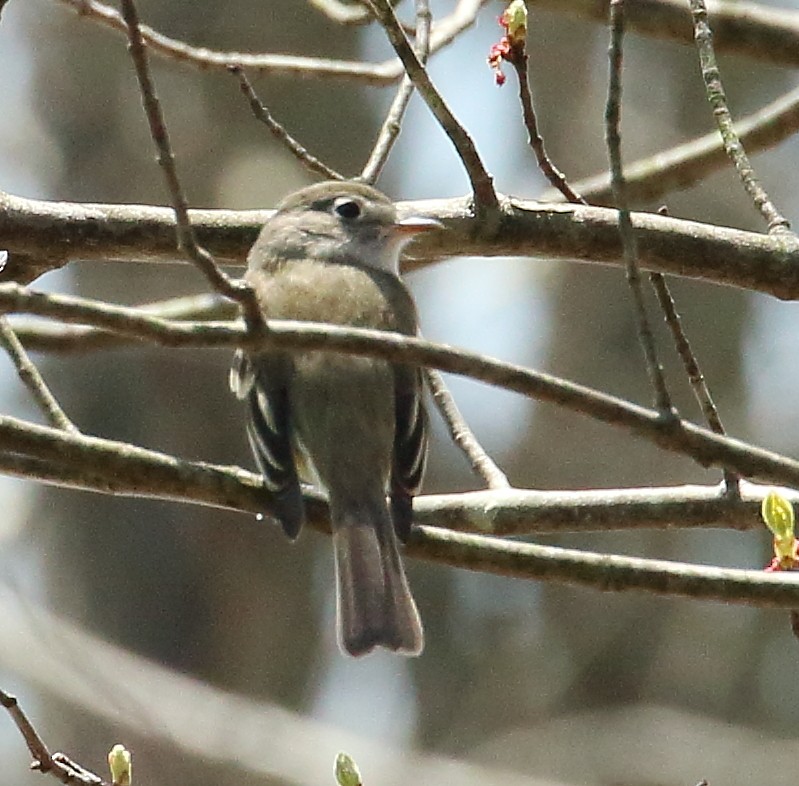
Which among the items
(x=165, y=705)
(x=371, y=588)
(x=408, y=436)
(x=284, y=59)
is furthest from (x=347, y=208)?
(x=165, y=705)

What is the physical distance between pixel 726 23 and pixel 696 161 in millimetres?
443

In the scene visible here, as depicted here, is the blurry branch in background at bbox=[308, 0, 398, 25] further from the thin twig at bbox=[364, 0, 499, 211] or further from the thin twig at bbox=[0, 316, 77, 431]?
the thin twig at bbox=[0, 316, 77, 431]

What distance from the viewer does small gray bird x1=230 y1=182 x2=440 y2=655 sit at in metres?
3.67

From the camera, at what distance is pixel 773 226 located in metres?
3.42

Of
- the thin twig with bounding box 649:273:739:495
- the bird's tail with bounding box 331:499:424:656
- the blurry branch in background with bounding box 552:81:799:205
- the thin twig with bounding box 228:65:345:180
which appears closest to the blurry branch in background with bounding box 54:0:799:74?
the blurry branch in background with bounding box 552:81:799:205

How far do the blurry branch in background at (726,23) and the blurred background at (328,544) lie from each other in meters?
3.57

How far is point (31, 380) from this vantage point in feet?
11.7

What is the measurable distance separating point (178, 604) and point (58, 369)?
4.51 feet

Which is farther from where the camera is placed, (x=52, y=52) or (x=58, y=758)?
(x=52, y=52)

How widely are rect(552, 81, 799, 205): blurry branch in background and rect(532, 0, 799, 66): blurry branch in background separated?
15cm

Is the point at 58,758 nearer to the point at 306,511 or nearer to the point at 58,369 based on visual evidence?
the point at 306,511

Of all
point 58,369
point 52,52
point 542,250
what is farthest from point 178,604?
point 542,250

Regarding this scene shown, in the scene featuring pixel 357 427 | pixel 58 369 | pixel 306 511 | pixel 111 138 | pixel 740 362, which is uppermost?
pixel 740 362

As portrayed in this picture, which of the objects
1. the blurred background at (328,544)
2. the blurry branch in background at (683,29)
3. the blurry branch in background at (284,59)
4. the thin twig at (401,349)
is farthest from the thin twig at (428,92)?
the blurred background at (328,544)
